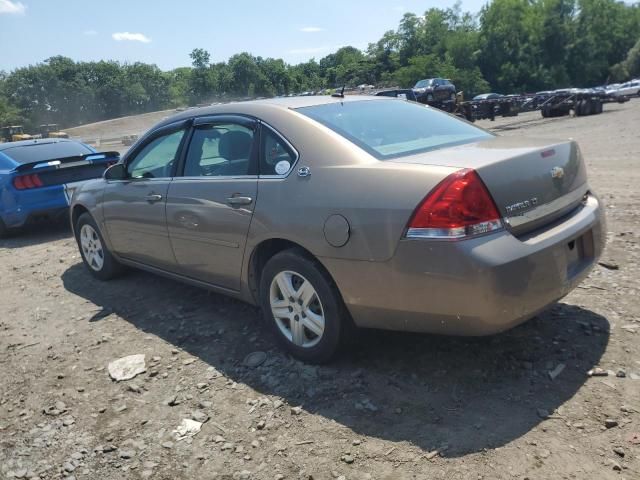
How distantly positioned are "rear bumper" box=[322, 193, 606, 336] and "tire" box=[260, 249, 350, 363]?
0.11 metres

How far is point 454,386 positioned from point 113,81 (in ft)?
322

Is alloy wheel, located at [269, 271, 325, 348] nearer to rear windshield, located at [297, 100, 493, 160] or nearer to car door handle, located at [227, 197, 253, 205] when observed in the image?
car door handle, located at [227, 197, 253, 205]

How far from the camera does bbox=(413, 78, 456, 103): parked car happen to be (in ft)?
108

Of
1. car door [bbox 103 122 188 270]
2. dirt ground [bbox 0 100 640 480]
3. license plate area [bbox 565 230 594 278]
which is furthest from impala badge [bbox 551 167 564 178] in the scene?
car door [bbox 103 122 188 270]

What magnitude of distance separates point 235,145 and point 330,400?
1876 millimetres

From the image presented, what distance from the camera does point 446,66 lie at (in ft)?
245

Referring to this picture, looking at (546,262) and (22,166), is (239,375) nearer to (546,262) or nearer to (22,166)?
(546,262)

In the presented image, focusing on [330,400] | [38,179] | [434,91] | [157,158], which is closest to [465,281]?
[330,400]

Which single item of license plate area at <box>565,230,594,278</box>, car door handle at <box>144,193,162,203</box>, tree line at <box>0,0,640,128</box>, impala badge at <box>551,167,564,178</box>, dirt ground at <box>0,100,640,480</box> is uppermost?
tree line at <box>0,0,640,128</box>

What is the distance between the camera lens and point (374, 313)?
3.11m

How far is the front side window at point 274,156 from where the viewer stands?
3.51m

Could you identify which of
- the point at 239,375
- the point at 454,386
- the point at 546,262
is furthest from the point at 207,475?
the point at 546,262

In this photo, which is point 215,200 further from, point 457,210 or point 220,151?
point 457,210

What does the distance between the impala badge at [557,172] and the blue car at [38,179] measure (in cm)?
644
